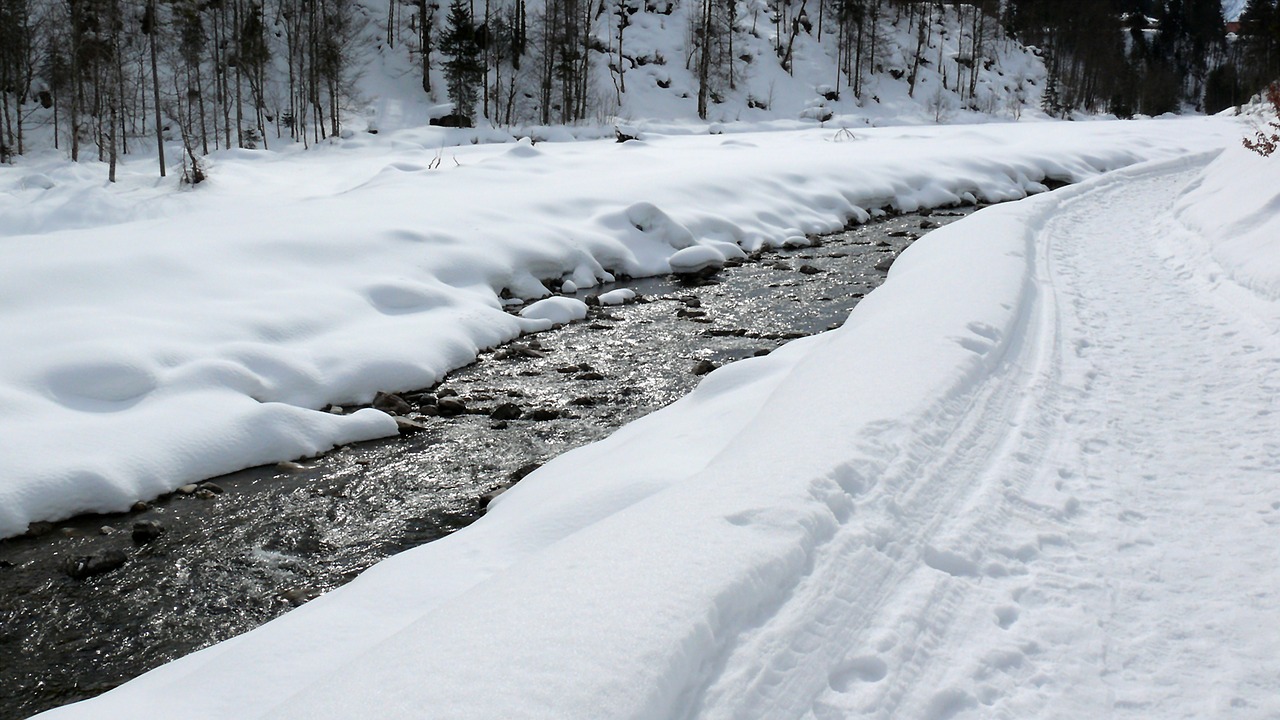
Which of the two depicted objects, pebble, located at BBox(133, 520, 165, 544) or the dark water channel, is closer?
the dark water channel

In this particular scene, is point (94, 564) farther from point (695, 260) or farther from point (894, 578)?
point (695, 260)

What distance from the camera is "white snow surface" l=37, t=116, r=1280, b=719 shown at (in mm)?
2756

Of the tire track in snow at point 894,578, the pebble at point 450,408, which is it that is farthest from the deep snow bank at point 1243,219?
the pebble at point 450,408

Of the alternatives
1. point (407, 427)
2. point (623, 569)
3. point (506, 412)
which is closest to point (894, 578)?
point (623, 569)

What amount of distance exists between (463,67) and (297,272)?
2548 centimetres

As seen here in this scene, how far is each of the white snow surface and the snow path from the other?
13 mm

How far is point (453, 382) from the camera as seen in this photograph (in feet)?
27.1

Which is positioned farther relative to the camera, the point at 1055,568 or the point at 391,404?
the point at 391,404

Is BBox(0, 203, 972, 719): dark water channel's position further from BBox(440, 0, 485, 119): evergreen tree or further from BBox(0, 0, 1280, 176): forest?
BBox(440, 0, 485, 119): evergreen tree

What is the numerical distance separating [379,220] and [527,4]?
34.0 m

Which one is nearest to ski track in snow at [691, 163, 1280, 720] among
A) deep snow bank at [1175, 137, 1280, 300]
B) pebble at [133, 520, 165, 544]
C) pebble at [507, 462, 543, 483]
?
deep snow bank at [1175, 137, 1280, 300]

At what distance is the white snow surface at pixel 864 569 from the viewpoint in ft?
9.04

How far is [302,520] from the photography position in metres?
5.52

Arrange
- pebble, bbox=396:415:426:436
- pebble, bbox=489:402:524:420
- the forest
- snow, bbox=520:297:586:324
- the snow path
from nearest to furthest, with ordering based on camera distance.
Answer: the snow path, pebble, bbox=396:415:426:436, pebble, bbox=489:402:524:420, snow, bbox=520:297:586:324, the forest
